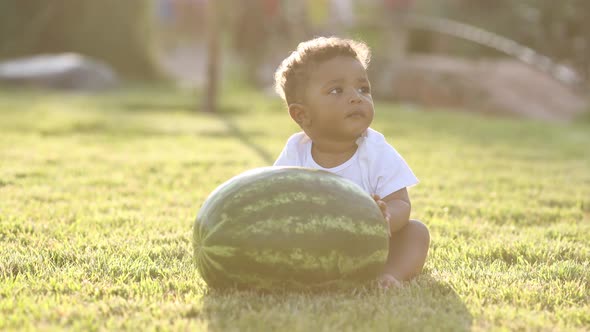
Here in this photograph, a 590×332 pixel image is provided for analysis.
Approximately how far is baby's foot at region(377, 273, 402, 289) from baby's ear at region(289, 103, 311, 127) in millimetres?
926

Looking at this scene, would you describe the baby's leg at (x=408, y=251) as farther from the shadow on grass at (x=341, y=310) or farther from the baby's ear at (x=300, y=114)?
the baby's ear at (x=300, y=114)

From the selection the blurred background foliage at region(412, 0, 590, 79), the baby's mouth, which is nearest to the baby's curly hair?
the baby's mouth

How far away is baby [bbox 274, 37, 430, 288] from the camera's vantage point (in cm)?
361

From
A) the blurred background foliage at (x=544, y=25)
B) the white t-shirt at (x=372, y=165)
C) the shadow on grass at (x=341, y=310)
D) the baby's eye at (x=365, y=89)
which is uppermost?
the blurred background foliage at (x=544, y=25)

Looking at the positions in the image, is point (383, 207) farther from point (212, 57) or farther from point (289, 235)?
point (212, 57)

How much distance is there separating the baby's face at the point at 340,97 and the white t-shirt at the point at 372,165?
0.11 metres

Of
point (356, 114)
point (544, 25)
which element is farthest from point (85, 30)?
point (356, 114)

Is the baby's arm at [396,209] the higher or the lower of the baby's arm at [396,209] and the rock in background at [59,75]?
the higher

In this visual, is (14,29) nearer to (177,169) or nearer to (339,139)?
(177,169)

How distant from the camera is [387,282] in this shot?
3307 mm

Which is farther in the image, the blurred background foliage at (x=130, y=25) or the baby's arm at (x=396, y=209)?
the blurred background foliage at (x=130, y=25)

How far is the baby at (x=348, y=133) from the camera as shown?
3609 millimetres

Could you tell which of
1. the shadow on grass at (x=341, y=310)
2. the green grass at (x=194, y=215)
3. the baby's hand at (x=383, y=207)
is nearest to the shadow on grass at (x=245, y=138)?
the green grass at (x=194, y=215)

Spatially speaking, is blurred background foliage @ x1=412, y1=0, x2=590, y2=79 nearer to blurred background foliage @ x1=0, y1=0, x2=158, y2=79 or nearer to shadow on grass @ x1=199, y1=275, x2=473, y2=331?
blurred background foliage @ x1=0, y1=0, x2=158, y2=79
